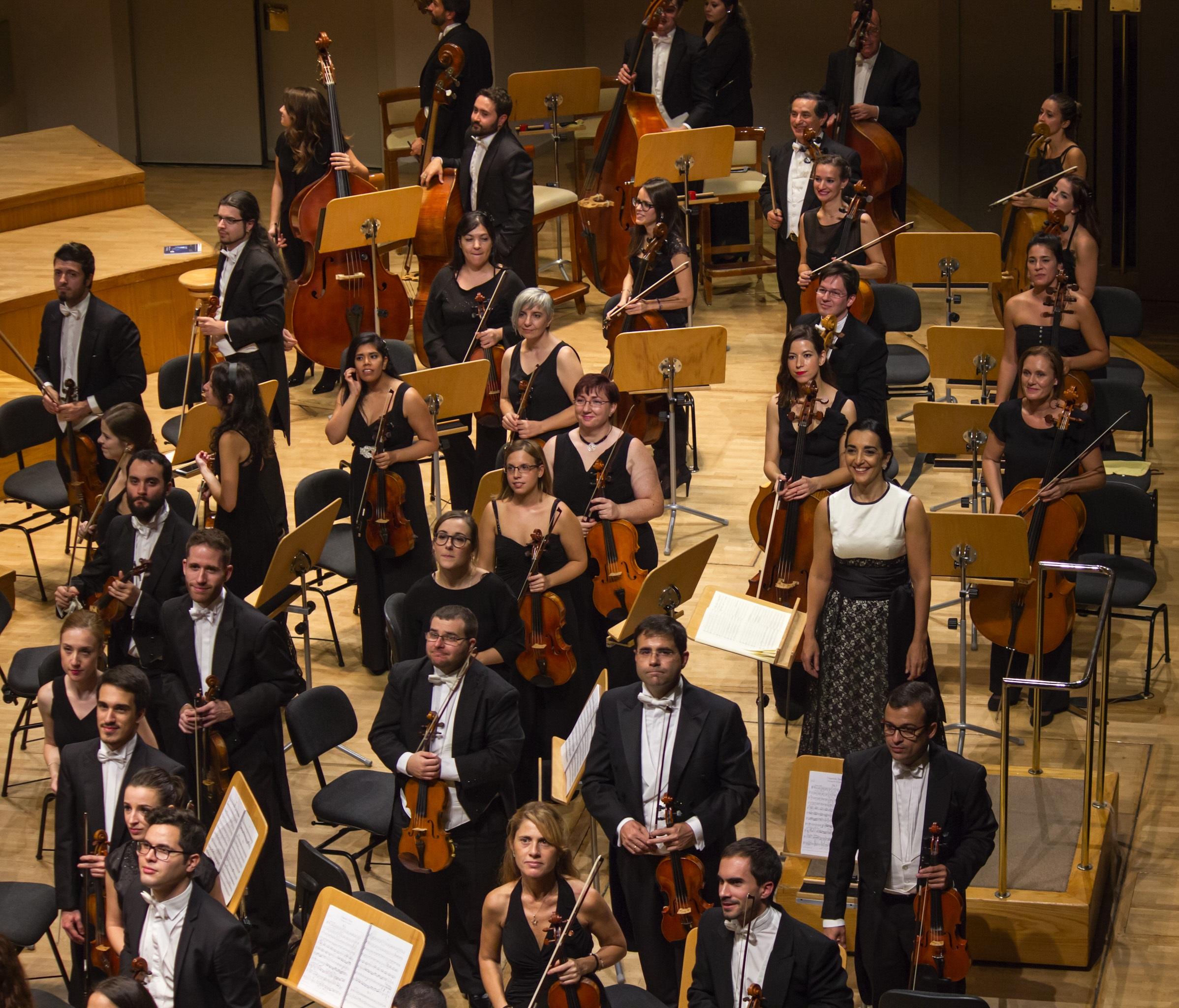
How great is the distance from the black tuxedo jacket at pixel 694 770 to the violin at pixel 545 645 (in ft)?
A: 2.44

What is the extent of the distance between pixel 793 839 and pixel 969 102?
8468 millimetres

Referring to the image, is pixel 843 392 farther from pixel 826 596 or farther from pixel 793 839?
pixel 793 839

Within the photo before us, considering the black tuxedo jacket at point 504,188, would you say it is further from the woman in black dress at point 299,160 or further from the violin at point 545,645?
the violin at point 545,645

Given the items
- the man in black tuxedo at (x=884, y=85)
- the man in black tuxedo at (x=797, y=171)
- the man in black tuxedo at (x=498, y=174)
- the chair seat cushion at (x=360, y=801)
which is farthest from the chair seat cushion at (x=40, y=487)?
the man in black tuxedo at (x=884, y=85)

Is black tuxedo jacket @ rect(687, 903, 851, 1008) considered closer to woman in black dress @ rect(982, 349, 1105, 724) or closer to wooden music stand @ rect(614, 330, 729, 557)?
woman in black dress @ rect(982, 349, 1105, 724)

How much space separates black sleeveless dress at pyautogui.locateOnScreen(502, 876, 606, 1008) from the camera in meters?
3.84

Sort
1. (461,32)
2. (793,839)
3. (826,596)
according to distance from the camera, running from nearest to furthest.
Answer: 1. (793,839)
2. (826,596)
3. (461,32)

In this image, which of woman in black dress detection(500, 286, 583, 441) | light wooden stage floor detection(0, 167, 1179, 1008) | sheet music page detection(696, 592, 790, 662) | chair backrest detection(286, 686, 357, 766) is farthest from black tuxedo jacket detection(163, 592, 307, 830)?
woman in black dress detection(500, 286, 583, 441)

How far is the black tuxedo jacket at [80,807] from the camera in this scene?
420 cm

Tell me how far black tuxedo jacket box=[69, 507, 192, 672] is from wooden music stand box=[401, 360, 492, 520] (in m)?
1.19

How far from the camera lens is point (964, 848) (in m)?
4.03

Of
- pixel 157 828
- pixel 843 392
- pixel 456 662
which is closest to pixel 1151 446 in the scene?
pixel 843 392

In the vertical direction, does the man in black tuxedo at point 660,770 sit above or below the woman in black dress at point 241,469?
below

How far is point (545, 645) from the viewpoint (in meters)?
4.99
